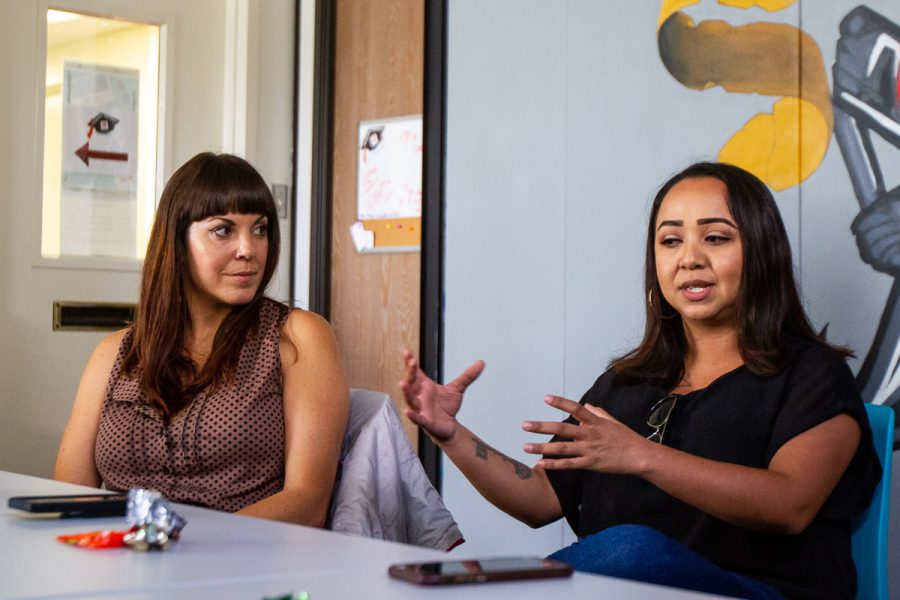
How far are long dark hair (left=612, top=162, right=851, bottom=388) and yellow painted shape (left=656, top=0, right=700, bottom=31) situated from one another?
103cm

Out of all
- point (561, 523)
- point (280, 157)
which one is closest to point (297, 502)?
point (561, 523)

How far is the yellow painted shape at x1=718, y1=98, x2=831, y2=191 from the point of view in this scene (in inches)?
99.4

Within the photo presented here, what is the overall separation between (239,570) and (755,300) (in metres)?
1.04

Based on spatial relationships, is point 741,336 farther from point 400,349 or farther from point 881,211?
point 400,349

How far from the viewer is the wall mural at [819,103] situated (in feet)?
7.82

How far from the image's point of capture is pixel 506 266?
3254 millimetres

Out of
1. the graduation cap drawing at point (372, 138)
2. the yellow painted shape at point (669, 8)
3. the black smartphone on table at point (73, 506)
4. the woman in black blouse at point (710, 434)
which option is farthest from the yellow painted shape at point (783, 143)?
the black smartphone on table at point (73, 506)

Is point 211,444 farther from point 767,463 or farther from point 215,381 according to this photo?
point 767,463

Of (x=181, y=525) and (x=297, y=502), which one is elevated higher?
(x=181, y=525)

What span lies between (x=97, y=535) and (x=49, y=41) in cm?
288

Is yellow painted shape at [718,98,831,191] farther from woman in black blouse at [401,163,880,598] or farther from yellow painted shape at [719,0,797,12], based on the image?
woman in black blouse at [401,163,880,598]

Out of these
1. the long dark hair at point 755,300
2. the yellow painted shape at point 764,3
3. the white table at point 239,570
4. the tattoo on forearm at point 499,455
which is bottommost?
the tattoo on forearm at point 499,455

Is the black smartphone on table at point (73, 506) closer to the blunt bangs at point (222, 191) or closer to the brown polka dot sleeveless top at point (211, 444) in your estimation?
the brown polka dot sleeveless top at point (211, 444)

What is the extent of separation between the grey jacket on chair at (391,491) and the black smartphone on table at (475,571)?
99cm
